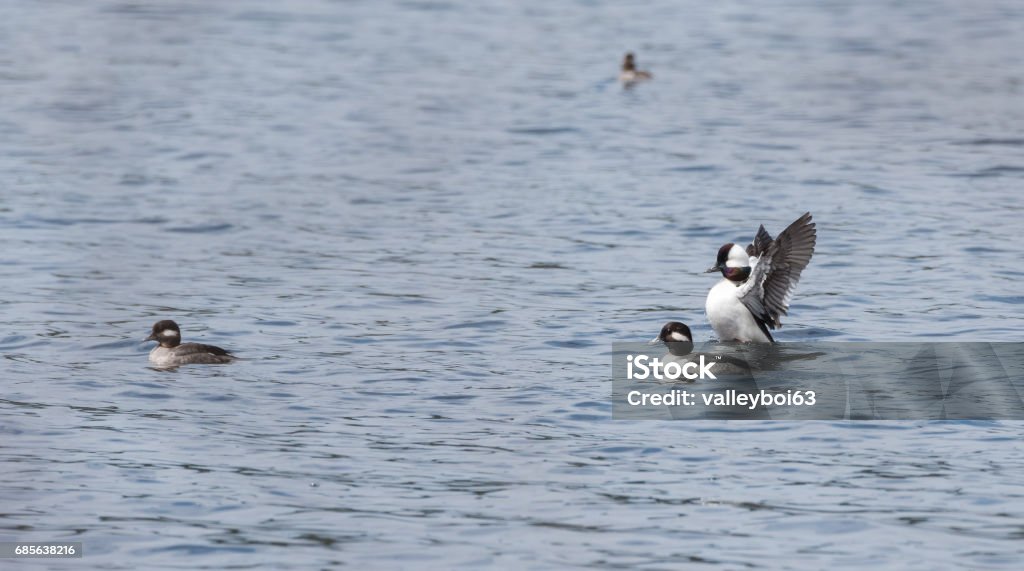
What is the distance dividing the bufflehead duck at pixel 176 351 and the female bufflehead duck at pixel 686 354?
3.65 metres

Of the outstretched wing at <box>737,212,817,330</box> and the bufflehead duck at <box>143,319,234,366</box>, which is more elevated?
the outstretched wing at <box>737,212,817,330</box>

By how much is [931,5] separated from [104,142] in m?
26.5

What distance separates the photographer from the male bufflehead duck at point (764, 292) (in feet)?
49.4

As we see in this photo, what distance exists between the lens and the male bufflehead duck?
49.4 feet

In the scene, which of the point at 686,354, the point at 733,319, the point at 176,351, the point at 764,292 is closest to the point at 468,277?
the point at 733,319

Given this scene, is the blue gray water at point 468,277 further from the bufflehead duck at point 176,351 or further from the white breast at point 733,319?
the white breast at point 733,319

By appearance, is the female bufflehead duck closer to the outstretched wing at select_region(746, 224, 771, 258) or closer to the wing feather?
the outstretched wing at select_region(746, 224, 771, 258)

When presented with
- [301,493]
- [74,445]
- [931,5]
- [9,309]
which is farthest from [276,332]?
[931,5]

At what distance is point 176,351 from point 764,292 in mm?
5220

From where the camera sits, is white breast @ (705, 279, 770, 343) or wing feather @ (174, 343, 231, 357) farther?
white breast @ (705, 279, 770, 343)

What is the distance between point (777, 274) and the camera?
15.3m

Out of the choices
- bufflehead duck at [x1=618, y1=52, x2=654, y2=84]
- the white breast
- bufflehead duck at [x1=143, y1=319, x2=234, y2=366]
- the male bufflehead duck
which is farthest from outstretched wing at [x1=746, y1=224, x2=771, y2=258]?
bufflehead duck at [x1=618, y1=52, x2=654, y2=84]

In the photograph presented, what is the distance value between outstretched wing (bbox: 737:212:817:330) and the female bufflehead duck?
87 cm

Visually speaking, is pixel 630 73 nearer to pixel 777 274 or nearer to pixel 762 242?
pixel 762 242
